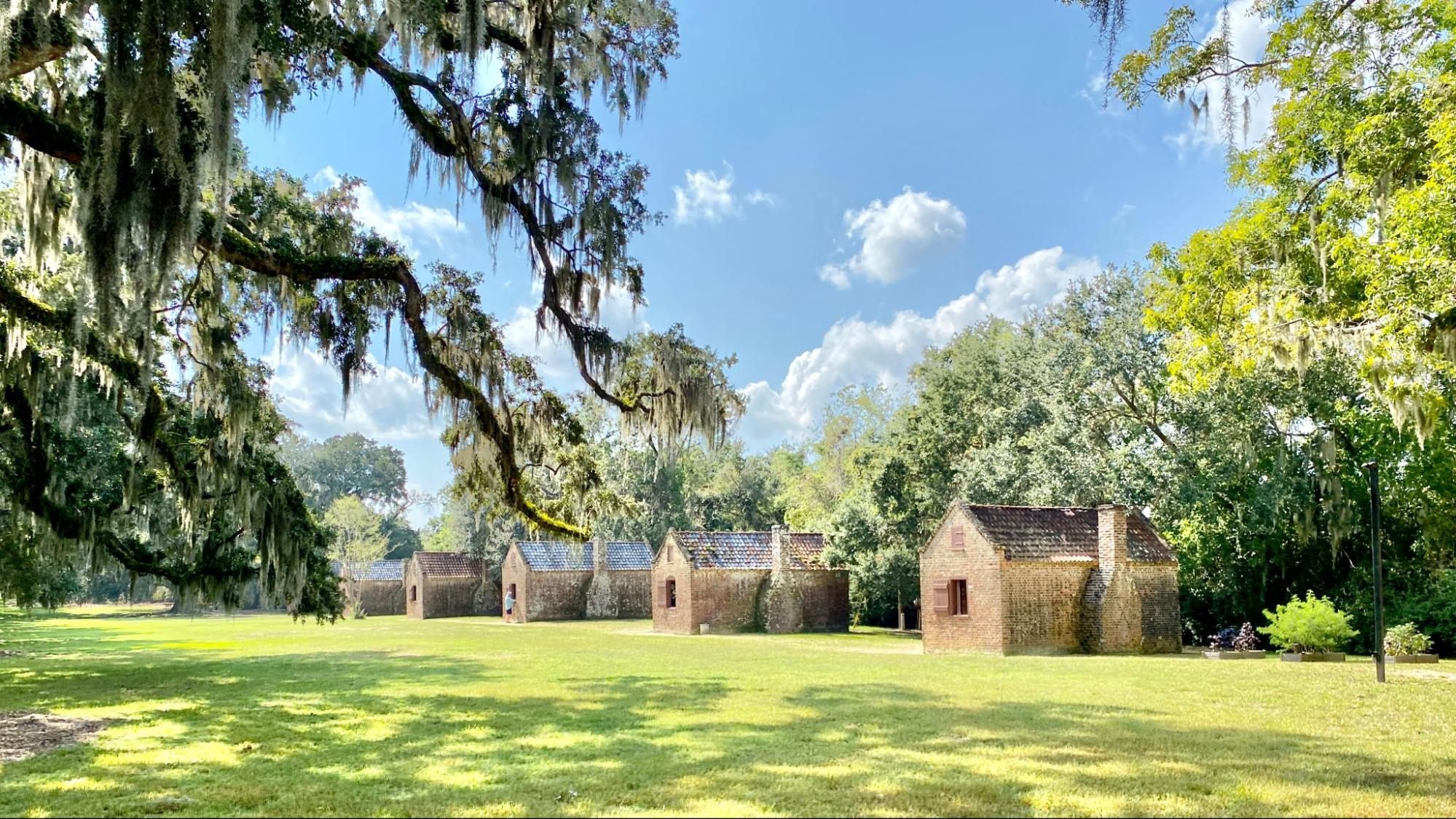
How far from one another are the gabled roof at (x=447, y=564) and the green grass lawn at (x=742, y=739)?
31.9 metres

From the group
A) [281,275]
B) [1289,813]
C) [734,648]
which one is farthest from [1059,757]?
[734,648]

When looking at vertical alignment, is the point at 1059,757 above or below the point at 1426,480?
below

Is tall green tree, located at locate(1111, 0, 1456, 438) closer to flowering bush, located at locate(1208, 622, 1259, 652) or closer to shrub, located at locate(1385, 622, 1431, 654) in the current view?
shrub, located at locate(1385, 622, 1431, 654)

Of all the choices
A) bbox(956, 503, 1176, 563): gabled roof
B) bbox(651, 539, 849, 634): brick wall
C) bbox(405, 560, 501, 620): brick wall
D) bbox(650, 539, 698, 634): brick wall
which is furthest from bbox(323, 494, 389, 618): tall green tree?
bbox(956, 503, 1176, 563): gabled roof

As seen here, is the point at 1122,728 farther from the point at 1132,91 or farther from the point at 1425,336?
the point at 1132,91

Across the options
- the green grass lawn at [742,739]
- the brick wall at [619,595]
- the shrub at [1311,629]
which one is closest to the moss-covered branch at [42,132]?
the green grass lawn at [742,739]

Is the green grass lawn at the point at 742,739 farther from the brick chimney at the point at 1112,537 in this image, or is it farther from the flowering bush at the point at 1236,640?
the flowering bush at the point at 1236,640

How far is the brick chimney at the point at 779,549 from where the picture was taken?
112 feet

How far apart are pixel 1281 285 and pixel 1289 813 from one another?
8.91m

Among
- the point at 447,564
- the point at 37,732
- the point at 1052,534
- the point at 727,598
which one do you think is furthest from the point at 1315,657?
the point at 447,564

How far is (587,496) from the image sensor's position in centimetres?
1473

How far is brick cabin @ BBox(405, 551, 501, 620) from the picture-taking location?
1978 inches

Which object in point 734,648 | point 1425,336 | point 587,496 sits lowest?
point 734,648

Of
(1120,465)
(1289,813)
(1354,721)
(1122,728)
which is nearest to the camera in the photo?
(1289,813)
